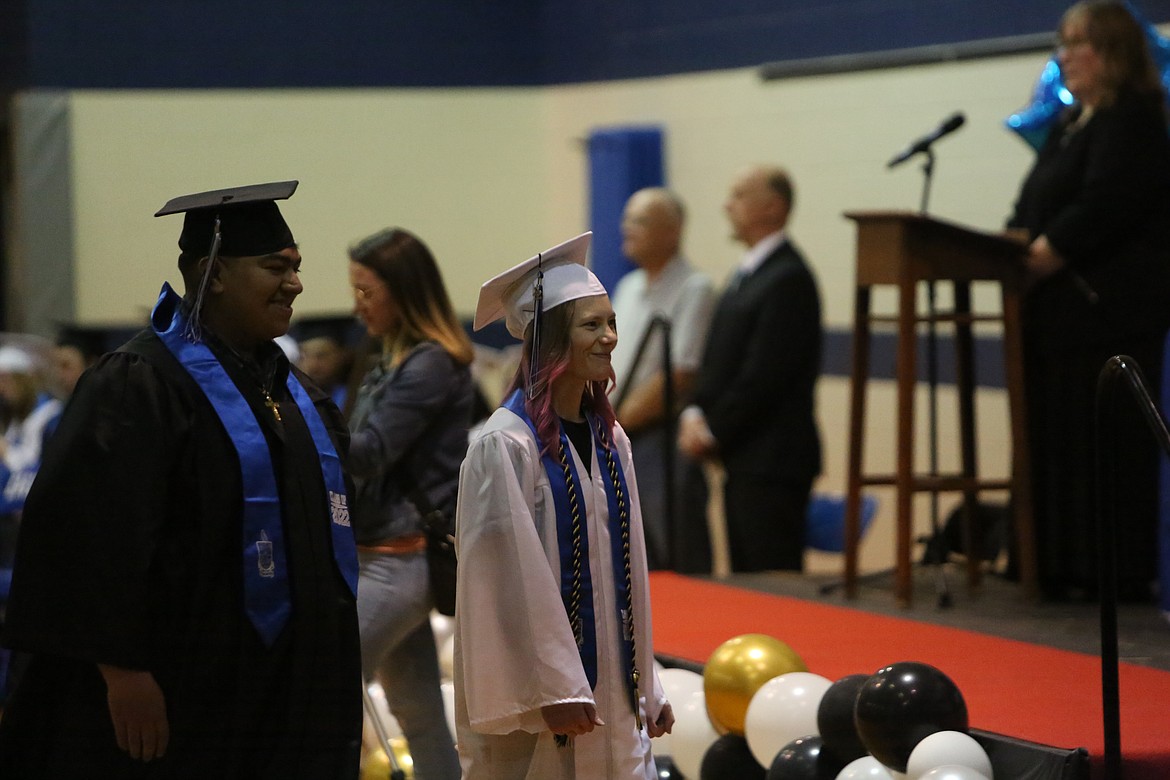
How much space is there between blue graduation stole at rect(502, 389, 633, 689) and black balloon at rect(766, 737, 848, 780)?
90 centimetres

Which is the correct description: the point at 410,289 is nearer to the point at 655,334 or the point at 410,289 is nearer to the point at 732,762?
the point at 732,762

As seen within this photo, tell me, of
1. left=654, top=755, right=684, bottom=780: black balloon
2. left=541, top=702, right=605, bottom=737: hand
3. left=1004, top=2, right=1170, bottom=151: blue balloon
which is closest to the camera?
left=541, top=702, right=605, bottom=737: hand

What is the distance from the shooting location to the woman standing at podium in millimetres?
4625

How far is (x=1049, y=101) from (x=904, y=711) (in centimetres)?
261

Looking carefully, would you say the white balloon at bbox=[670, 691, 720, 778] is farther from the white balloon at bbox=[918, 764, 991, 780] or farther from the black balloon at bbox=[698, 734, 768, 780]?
the white balloon at bbox=[918, 764, 991, 780]

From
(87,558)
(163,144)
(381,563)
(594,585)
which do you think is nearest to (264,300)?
(87,558)

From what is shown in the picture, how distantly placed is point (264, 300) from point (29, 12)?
676cm

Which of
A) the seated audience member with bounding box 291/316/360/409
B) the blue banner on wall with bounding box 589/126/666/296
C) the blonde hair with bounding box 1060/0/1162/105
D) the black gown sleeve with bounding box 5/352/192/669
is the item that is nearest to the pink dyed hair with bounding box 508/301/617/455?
the black gown sleeve with bounding box 5/352/192/669

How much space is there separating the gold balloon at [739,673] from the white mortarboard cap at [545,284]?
1.27 metres

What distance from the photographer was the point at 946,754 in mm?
3211

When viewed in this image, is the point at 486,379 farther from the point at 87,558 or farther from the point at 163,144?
the point at 87,558

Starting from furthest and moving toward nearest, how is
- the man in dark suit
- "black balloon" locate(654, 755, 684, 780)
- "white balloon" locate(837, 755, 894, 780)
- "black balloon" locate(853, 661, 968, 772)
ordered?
the man in dark suit < "black balloon" locate(654, 755, 684, 780) < "white balloon" locate(837, 755, 894, 780) < "black balloon" locate(853, 661, 968, 772)

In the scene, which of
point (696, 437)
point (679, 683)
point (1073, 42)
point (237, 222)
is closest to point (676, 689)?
point (679, 683)

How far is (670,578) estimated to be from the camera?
549 cm
